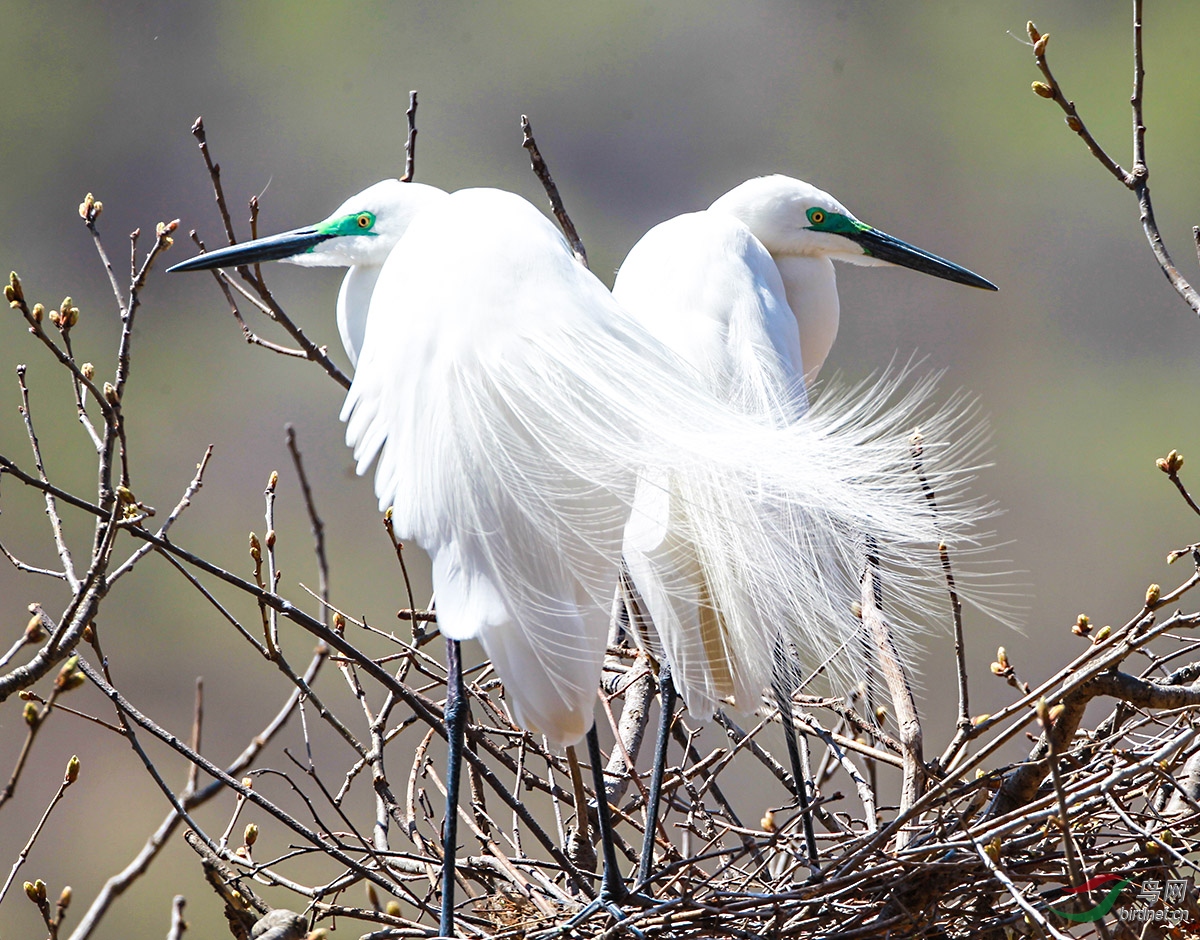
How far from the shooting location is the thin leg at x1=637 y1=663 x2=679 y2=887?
162cm

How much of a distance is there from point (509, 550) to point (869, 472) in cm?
43

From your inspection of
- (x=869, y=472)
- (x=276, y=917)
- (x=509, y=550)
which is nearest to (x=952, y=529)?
(x=869, y=472)

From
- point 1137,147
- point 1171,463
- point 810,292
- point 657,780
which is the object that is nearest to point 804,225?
point 810,292

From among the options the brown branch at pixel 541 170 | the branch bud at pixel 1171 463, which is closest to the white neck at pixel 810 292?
the brown branch at pixel 541 170

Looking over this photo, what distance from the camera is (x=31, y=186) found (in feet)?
42.1

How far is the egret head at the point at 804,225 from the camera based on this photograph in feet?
7.00

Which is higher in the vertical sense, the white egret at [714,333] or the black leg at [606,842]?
the white egret at [714,333]

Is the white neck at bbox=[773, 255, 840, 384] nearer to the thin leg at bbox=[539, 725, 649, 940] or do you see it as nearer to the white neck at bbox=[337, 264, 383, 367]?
the white neck at bbox=[337, 264, 383, 367]

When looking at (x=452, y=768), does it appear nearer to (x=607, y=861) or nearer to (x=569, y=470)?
(x=607, y=861)

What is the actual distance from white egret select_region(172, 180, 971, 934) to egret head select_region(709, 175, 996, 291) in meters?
0.74

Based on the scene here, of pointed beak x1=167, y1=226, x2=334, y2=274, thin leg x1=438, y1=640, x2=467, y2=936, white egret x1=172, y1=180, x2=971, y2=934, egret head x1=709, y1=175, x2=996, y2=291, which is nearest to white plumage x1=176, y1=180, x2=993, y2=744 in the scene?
white egret x1=172, y1=180, x2=971, y2=934

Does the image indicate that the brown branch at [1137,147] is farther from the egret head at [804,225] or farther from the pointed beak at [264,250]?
the pointed beak at [264,250]

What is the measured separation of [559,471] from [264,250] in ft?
2.29

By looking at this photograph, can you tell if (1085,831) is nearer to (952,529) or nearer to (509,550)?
(952,529)
